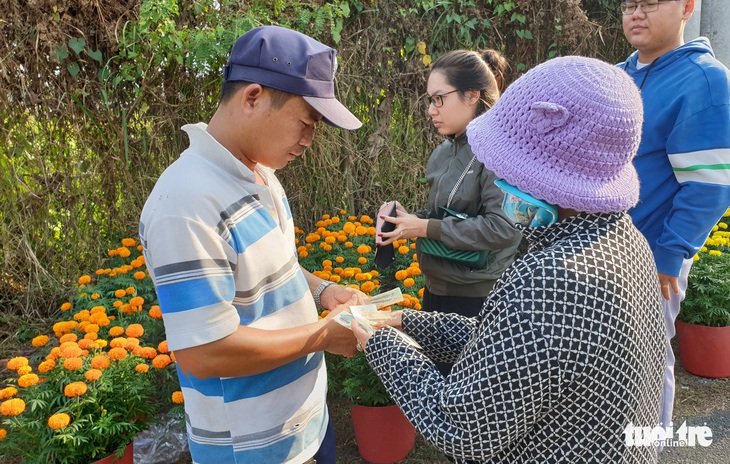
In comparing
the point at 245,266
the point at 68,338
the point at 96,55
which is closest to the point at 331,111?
the point at 245,266

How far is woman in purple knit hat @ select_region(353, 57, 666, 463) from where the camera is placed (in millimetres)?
1136

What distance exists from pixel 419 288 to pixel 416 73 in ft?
7.54

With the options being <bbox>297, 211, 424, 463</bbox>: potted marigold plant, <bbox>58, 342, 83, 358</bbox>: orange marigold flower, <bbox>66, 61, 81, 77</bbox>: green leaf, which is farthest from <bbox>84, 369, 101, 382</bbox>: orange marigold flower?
<bbox>66, 61, 81, 77</bbox>: green leaf

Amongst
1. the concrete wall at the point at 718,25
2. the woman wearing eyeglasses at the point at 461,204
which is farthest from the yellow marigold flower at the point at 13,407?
the concrete wall at the point at 718,25

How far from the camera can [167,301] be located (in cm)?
131

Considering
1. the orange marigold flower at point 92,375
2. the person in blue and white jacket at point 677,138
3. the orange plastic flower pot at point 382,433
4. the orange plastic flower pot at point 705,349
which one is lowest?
the orange plastic flower pot at point 705,349

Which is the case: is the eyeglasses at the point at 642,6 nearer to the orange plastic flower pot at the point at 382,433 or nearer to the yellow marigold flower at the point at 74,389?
the orange plastic flower pot at the point at 382,433

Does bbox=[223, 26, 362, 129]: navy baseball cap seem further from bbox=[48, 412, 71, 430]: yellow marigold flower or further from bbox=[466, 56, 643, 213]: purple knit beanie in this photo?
bbox=[48, 412, 71, 430]: yellow marigold flower

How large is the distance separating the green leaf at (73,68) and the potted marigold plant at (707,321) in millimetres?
4368

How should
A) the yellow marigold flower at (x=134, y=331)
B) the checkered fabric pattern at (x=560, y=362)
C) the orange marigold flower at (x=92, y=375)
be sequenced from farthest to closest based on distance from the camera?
the yellow marigold flower at (x=134, y=331), the orange marigold flower at (x=92, y=375), the checkered fabric pattern at (x=560, y=362)

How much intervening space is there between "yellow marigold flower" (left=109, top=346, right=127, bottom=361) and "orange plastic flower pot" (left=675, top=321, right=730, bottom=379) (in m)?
3.64

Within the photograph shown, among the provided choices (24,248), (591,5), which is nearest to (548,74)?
(24,248)

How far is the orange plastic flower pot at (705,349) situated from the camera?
387 cm

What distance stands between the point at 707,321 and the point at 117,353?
12.3 feet
